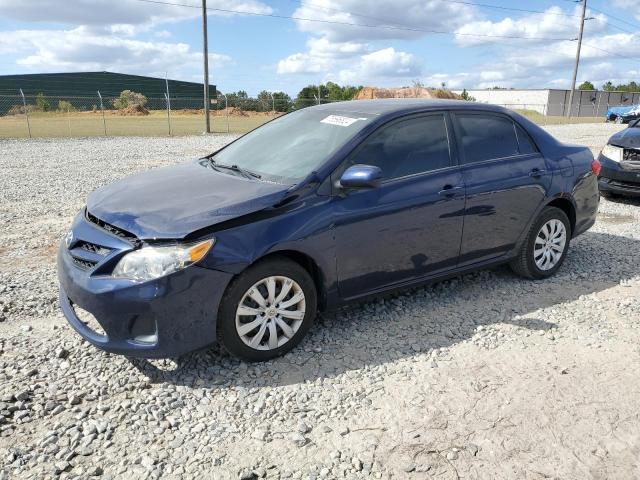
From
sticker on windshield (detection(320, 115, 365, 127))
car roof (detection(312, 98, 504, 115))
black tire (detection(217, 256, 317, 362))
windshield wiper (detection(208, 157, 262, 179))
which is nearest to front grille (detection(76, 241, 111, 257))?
black tire (detection(217, 256, 317, 362))

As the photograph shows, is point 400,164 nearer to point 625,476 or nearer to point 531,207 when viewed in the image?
point 531,207

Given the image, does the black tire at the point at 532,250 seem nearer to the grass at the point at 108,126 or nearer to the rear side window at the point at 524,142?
the rear side window at the point at 524,142

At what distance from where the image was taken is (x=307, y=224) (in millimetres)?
3592

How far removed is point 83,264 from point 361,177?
1.87 m

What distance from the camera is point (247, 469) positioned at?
2.65m

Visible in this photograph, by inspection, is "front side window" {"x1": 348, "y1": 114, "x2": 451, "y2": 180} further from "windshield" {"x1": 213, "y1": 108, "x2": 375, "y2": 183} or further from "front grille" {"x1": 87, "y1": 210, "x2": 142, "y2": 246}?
"front grille" {"x1": 87, "y1": 210, "x2": 142, "y2": 246}

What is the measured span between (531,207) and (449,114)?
46.7 inches

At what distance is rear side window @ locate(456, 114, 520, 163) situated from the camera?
4.58 meters

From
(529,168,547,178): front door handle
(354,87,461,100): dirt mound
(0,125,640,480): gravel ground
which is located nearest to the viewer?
(0,125,640,480): gravel ground

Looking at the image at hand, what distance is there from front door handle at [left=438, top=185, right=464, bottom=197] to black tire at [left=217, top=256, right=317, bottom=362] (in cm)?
134

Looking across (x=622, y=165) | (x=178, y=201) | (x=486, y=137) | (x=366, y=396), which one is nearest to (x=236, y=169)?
(x=178, y=201)

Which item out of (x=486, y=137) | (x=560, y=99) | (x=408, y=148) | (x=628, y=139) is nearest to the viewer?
(x=408, y=148)

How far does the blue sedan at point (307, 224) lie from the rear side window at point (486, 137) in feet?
0.04

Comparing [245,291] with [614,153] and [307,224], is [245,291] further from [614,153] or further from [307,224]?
[614,153]
